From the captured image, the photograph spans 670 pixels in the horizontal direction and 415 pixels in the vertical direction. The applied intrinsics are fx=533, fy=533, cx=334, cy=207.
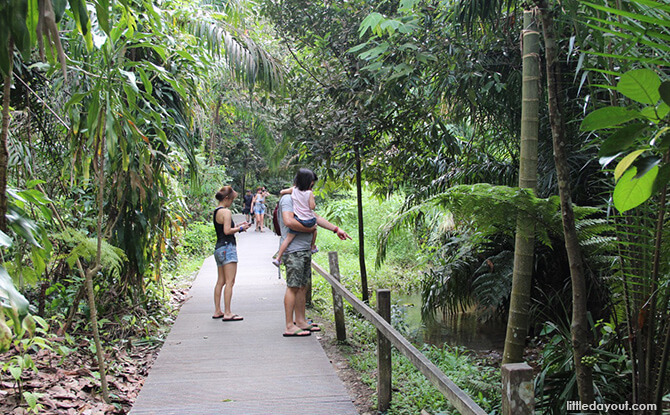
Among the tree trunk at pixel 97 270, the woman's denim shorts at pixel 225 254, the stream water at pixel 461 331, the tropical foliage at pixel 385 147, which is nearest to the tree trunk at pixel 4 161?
the tropical foliage at pixel 385 147

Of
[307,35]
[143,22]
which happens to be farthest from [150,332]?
[307,35]

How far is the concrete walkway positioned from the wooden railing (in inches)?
13.9

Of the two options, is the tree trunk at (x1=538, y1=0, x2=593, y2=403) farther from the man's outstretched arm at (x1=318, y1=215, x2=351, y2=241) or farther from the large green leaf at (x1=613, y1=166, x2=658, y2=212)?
the man's outstretched arm at (x1=318, y1=215, x2=351, y2=241)

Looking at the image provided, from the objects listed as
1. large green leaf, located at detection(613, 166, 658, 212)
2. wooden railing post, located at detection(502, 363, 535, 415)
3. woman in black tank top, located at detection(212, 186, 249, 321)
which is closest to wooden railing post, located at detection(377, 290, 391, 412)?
wooden railing post, located at detection(502, 363, 535, 415)

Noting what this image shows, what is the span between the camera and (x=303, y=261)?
5.79 metres

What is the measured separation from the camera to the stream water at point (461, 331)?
6906 mm

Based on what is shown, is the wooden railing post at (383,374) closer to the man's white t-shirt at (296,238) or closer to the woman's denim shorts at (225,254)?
the man's white t-shirt at (296,238)

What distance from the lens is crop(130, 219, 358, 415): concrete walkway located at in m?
4.01

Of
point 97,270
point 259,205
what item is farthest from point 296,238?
point 259,205

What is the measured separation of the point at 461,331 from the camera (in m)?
7.60

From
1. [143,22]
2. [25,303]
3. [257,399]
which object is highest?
[143,22]

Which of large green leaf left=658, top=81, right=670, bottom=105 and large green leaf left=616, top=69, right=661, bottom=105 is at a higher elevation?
large green leaf left=616, top=69, right=661, bottom=105

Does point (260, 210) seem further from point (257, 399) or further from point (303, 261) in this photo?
point (257, 399)

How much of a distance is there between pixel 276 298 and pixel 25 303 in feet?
21.7
